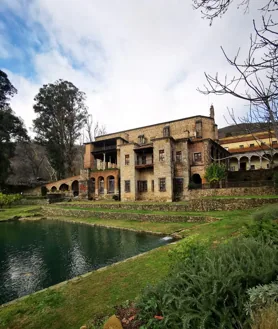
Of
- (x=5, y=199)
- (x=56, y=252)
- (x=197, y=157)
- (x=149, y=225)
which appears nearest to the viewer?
(x=56, y=252)

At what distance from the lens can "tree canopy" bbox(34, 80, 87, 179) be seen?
133ft

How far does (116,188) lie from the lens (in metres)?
32.0

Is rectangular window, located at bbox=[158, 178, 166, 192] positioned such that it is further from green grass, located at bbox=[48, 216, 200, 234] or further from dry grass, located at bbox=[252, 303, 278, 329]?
dry grass, located at bbox=[252, 303, 278, 329]

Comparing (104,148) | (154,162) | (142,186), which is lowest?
(142,186)

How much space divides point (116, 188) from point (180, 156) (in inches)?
443

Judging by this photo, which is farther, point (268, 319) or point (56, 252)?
point (56, 252)

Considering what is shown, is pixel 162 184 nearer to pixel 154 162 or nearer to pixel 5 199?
pixel 154 162

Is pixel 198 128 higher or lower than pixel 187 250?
higher

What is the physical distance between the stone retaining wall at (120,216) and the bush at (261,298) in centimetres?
1358

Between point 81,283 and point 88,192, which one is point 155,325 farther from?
point 88,192

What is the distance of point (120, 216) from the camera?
21172 millimetres

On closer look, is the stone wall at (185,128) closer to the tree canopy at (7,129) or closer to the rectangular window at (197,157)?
the rectangular window at (197,157)

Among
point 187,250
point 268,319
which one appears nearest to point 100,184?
point 187,250

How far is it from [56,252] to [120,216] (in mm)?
9415
